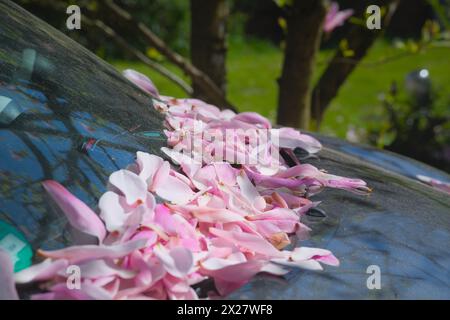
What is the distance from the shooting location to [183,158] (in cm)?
172

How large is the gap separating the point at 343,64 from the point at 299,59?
57 cm

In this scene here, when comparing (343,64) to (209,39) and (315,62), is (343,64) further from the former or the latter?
(209,39)

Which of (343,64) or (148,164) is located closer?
(148,164)

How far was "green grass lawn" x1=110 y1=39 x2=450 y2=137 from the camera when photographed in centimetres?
937

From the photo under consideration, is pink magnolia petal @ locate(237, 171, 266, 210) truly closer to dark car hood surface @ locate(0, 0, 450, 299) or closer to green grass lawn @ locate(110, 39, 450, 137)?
dark car hood surface @ locate(0, 0, 450, 299)

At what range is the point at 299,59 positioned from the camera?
3924 mm

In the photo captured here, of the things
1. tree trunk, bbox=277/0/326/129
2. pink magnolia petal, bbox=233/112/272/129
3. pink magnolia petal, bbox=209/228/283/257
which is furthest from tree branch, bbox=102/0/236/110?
pink magnolia petal, bbox=209/228/283/257

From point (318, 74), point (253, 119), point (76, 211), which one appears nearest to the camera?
point (76, 211)

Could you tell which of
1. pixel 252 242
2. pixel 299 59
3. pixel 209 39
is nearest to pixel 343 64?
pixel 299 59

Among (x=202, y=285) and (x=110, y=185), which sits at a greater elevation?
(x=110, y=185)
